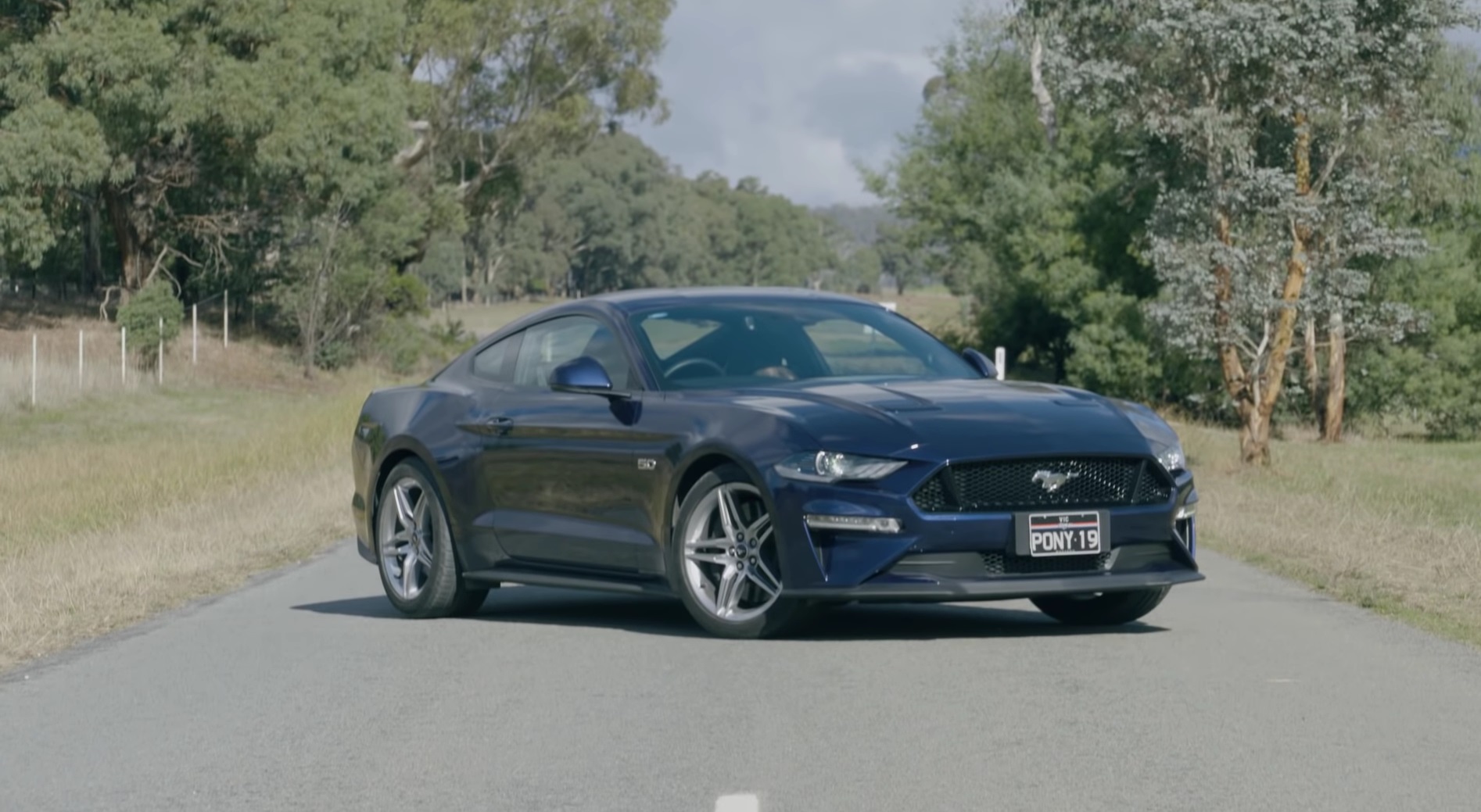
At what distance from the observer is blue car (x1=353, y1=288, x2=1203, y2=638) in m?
9.09

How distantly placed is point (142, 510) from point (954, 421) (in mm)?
12021

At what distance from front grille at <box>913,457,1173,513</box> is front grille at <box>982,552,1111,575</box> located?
8.1 inches

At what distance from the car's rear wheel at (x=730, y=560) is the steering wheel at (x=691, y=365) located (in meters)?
0.77

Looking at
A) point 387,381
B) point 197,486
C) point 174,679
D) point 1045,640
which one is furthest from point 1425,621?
point 387,381

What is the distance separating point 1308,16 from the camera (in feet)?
83.9

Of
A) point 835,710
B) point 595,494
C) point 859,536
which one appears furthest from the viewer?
point 595,494

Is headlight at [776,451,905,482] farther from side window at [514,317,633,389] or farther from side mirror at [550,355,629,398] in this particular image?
side window at [514,317,633,389]

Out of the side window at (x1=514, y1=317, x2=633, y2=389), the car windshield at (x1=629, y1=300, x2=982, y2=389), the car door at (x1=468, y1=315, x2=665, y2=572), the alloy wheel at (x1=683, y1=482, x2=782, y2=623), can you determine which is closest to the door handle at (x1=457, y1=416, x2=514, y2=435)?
the car door at (x1=468, y1=315, x2=665, y2=572)

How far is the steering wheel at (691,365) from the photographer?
1030cm

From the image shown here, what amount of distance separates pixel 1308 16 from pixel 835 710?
19.6 metres

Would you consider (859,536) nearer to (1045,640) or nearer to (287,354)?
(1045,640)

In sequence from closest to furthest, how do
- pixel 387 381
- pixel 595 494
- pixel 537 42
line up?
1. pixel 595 494
2. pixel 387 381
3. pixel 537 42

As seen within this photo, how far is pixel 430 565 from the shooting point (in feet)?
36.9

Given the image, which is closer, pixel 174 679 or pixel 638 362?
pixel 174 679
